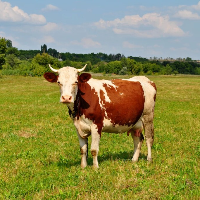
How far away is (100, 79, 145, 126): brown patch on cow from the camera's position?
8320 mm

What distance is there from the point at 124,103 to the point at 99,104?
92 cm

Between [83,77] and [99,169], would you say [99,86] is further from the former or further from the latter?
[99,169]

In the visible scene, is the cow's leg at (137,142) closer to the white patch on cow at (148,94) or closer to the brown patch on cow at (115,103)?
the brown patch on cow at (115,103)

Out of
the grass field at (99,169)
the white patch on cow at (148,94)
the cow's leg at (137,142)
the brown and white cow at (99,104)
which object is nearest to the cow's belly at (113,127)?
the brown and white cow at (99,104)

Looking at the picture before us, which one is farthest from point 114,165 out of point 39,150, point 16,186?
point 39,150

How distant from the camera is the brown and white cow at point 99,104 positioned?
24.5 ft

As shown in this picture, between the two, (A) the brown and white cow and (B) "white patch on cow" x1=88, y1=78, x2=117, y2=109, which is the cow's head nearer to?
(A) the brown and white cow

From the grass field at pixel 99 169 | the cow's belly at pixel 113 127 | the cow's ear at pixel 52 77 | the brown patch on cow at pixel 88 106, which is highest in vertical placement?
the cow's ear at pixel 52 77

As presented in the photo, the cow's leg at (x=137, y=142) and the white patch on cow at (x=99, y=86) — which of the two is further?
the cow's leg at (x=137, y=142)

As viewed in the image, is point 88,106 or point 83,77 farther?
point 88,106

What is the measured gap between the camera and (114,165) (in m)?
8.45

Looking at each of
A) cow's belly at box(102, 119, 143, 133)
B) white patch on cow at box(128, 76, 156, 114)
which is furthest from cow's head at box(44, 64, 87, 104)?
white patch on cow at box(128, 76, 156, 114)

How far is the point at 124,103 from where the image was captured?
28.1ft

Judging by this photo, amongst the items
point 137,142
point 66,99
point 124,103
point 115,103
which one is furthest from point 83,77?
point 137,142
